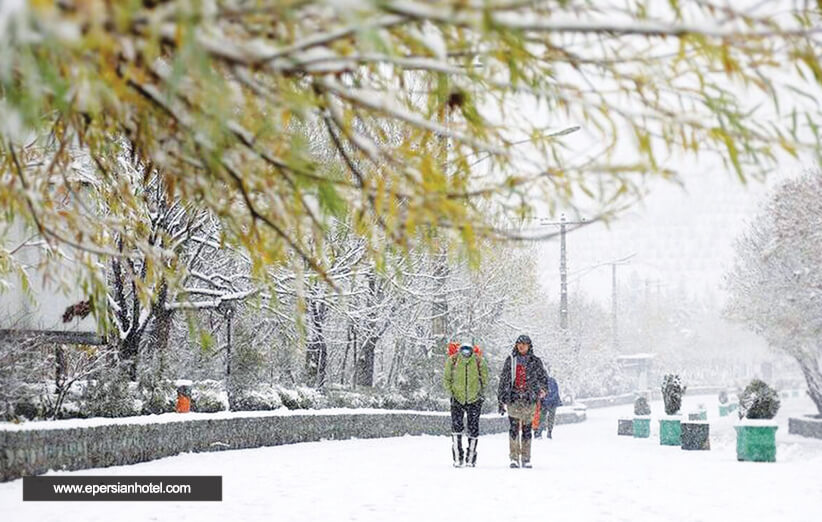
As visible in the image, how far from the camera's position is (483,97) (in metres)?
4.16

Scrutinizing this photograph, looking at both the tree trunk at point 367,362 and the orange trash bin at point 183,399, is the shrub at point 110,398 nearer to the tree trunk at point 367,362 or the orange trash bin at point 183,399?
the orange trash bin at point 183,399

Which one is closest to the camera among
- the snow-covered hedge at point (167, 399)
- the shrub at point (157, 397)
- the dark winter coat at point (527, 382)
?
the snow-covered hedge at point (167, 399)

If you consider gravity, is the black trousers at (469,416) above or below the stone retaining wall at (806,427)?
above

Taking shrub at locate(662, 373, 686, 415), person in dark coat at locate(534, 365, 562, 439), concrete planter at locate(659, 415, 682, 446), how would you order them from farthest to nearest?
1. person in dark coat at locate(534, 365, 562, 439)
2. concrete planter at locate(659, 415, 682, 446)
3. shrub at locate(662, 373, 686, 415)

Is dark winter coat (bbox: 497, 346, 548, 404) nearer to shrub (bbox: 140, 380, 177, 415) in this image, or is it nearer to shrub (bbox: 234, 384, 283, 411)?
shrub (bbox: 140, 380, 177, 415)

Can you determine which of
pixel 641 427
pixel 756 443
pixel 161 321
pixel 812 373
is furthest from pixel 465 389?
pixel 812 373

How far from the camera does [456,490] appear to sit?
10742 millimetres

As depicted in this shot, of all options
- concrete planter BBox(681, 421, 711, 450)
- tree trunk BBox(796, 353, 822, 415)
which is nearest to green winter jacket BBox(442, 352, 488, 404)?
concrete planter BBox(681, 421, 711, 450)

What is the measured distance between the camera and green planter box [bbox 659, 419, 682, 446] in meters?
22.7

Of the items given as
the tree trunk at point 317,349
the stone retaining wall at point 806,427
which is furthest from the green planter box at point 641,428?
the tree trunk at point 317,349

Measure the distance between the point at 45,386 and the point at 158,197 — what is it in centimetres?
617

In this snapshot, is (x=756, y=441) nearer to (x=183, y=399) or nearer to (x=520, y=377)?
(x=520, y=377)

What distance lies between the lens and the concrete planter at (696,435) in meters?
20.0

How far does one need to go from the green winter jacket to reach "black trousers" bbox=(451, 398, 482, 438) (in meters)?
0.07
